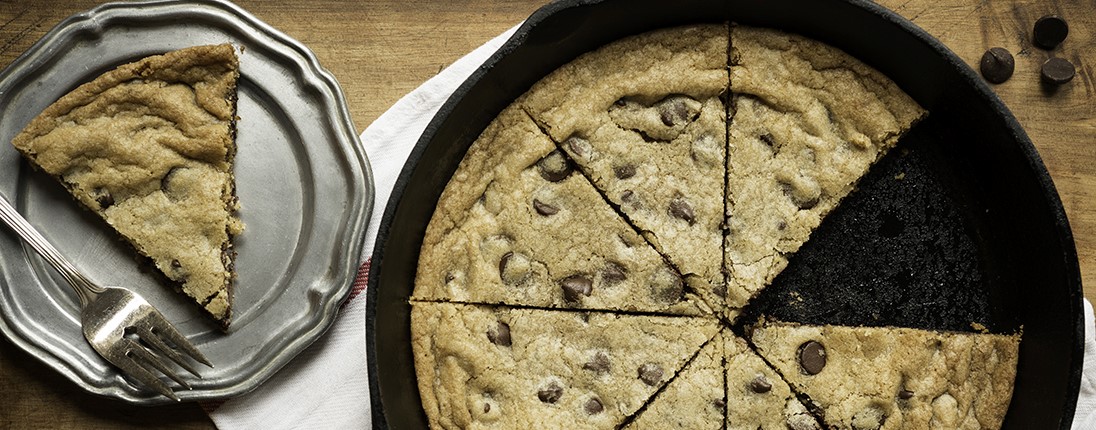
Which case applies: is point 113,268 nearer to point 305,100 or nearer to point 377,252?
point 305,100

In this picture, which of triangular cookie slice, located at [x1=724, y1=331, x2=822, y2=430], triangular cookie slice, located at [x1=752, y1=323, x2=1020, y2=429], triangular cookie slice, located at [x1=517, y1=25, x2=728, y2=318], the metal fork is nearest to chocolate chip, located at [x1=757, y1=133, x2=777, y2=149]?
triangular cookie slice, located at [x1=517, y1=25, x2=728, y2=318]

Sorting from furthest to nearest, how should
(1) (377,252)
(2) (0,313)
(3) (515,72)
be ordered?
(2) (0,313), (3) (515,72), (1) (377,252)

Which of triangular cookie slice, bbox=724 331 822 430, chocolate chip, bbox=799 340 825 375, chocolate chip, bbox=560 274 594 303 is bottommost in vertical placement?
triangular cookie slice, bbox=724 331 822 430

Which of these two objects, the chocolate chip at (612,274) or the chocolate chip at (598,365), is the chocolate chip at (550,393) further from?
the chocolate chip at (612,274)

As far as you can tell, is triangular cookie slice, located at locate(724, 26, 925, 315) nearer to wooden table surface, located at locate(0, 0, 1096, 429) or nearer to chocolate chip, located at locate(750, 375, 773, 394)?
chocolate chip, located at locate(750, 375, 773, 394)

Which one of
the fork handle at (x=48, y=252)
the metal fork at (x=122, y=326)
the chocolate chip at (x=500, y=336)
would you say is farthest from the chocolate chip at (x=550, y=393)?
the fork handle at (x=48, y=252)

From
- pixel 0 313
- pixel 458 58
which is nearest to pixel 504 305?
pixel 458 58
